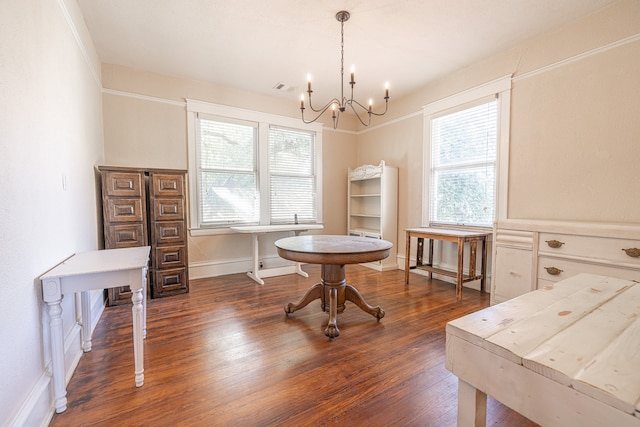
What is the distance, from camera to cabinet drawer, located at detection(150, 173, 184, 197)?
3.19m

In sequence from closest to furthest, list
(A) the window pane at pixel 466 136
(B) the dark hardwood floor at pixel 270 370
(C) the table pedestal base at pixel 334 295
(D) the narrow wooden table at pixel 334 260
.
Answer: (B) the dark hardwood floor at pixel 270 370 → (D) the narrow wooden table at pixel 334 260 → (C) the table pedestal base at pixel 334 295 → (A) the window pane at pixel 466 136

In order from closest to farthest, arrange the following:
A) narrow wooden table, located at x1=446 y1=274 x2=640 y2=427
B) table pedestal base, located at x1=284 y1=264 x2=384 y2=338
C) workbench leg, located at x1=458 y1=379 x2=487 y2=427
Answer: narrow wooden table, located at x1=446 y1=274 x2=640 y2=427
workbench leg, located at x1=458 y1=379 x2=487 y2=427
table pedestal base, located at x1=284 y1=264 x2=384 y2=338

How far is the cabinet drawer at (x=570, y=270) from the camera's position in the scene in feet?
6.75

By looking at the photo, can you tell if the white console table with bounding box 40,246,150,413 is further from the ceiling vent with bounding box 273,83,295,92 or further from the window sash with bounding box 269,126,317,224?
the ceiling vent with bounding box 273,83,295,92

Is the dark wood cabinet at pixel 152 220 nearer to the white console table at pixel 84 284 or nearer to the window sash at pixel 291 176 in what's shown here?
the white console table at pixel 84 284

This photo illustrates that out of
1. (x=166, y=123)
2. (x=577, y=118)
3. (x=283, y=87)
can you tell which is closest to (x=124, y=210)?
(x=166, y=123)

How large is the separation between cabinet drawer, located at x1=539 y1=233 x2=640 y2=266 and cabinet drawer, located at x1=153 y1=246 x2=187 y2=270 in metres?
3.78

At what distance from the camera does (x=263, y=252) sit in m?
4.48

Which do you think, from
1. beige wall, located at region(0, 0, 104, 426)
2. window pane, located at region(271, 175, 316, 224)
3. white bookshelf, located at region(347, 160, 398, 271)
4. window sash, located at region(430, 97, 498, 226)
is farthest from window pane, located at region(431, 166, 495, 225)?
beige wall, located at region(0, 0, 104, 426)

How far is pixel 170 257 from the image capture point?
329 centimetres

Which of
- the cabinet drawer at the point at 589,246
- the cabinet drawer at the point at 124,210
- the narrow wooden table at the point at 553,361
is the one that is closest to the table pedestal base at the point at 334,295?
the narrow wooden table at the point at 553,361

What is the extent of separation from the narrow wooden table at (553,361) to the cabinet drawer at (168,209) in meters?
3.26

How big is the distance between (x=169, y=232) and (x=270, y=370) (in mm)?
2219

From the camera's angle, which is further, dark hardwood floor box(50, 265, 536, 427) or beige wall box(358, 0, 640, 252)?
beige wall box(358, 0, 640, 252)
